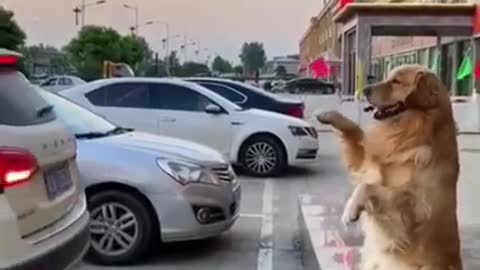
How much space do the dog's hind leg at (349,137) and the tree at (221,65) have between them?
386 feet

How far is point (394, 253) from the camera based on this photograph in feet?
13.8

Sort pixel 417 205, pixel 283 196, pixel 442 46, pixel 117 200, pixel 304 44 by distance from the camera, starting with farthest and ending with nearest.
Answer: pixel 304 44
pixel 442 46
pixel 283 196
pixel 117 200
pixel 417 205

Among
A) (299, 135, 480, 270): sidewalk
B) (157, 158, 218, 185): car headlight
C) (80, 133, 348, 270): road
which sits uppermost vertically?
(157, 158, 218, 185): car headlight

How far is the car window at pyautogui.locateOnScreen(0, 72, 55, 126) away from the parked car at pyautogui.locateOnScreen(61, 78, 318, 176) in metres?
8.08

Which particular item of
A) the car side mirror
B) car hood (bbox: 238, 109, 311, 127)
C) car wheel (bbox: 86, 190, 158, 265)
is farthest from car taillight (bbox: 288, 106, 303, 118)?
car wheel (bbox: 86, 190, 158, 265)

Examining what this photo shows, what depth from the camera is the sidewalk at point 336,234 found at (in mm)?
6109

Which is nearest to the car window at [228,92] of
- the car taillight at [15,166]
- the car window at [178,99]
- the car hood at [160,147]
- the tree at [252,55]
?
the car window at [178,99]

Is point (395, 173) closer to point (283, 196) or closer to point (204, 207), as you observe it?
point (204, 207)

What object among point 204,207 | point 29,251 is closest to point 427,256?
point 29,251

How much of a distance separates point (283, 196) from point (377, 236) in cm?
747

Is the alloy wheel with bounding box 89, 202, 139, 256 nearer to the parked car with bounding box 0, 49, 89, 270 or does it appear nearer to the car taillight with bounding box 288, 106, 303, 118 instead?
the parked car with bounding box 0, 49, 89, 270

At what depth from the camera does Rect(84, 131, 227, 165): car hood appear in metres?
7.30

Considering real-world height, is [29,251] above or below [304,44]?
below

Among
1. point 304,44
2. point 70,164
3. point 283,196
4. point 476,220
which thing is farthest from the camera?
point 304,44
